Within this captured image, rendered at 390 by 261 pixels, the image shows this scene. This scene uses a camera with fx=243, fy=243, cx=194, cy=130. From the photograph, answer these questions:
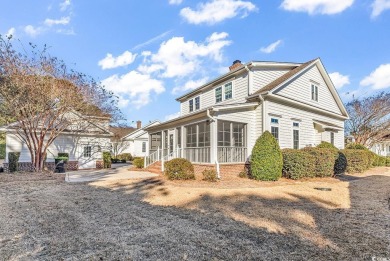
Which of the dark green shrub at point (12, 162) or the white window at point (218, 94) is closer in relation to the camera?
the dark green shrub at point (12, 162)

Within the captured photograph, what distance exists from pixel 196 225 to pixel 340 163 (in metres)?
12.3

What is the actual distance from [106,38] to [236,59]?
940 centimetres

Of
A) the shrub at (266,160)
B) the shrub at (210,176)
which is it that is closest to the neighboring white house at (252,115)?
the shrub at (210,176)

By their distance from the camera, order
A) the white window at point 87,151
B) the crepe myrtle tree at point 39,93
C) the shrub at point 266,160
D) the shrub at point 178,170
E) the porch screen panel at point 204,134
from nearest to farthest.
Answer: the shrub at point 266,160 → the shrub at point 178,170 → the porch screen panel at point 204,134 → the crepe myrtle tree at point 39,93 → the white window at point 87,151

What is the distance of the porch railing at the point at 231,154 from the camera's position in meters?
12.7

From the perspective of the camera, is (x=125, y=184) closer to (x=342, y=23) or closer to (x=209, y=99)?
(x=209, y=99)

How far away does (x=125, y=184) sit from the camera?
10.9 m

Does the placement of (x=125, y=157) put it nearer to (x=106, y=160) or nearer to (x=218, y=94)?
(x=106, y=160)

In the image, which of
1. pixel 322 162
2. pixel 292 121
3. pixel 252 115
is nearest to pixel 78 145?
pixel 252 115

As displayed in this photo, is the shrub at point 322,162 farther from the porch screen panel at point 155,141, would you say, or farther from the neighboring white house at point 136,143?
the neighboring white house at point 136,143

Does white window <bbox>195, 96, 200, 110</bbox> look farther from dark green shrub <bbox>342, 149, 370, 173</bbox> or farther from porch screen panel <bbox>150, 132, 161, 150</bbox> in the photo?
dark green shrub <bbox>342, 149, 370, 173</bbox>

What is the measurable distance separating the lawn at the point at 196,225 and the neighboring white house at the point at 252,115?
468cm

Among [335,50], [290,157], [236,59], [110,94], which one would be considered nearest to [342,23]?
[335,50]

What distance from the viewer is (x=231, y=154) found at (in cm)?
1305
